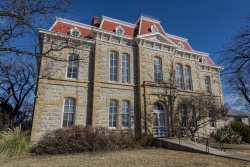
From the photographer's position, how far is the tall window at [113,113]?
13.4 metres

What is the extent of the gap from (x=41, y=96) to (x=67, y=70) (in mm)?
2923

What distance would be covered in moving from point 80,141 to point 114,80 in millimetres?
6445

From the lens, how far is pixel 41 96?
38.9ft

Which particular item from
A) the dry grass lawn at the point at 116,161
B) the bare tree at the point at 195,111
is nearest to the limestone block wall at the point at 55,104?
the dry grass lawn at the point at 116,161

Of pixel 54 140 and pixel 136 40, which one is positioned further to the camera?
pixel 136 40

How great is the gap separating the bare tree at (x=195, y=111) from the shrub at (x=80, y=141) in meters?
6.42

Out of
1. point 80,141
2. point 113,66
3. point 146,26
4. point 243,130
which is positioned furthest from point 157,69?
point 243,130

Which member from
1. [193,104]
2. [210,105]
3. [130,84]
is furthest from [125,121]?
[210,105]

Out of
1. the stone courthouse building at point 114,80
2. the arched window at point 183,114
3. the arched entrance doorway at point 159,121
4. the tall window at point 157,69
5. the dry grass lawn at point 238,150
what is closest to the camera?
the dry grass lawn at point 238,150

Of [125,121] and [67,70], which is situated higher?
[67,70]

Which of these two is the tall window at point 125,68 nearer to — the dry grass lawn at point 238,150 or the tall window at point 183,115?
the tall window at point 183,115

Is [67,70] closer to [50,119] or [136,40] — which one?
[50,119]

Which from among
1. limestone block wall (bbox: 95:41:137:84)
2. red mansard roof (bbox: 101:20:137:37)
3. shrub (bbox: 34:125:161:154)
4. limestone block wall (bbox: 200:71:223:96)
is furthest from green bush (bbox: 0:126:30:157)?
limestone block wall (bbox: 200:71:223:96)

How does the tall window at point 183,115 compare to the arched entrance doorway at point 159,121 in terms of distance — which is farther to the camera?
the tall window at point 183,115
